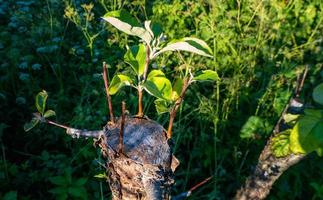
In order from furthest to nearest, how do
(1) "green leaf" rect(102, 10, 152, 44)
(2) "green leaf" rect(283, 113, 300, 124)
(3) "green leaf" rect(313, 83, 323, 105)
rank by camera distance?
(2) "green leaf" rect(283, 113, 300, 124), (3) "green leaf" rect(313, 83, 323, 105), (1) "green leaf" rect(102, 10, 152, 44)

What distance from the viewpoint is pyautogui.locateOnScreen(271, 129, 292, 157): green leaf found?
6.88ft

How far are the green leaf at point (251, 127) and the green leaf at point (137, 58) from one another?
1.49 meters

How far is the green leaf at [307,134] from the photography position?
1878 millimetres

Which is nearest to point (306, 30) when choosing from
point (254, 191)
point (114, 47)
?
point (114, 47)

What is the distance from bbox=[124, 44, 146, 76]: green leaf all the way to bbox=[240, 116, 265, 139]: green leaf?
149 cm

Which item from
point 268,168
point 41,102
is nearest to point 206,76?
point 41,102

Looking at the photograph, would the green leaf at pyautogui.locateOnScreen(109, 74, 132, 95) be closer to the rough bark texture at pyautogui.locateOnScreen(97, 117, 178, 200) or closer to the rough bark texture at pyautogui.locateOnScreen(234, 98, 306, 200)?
the rough bark texture at pyautogui.locateOnScreen(97, 117, 178, 200)

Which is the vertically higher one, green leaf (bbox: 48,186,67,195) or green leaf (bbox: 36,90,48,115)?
green leaf (bbox: 36,90,48,115)

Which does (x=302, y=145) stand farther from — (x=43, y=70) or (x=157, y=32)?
(x=43, y=70)

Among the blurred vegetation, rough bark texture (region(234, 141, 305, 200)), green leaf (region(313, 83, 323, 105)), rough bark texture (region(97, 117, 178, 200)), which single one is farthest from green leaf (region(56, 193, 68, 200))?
green leaf (region(313, 83, 323, 105))

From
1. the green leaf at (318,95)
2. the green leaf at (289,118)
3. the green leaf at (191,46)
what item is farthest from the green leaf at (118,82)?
the green leaf at (289,118)

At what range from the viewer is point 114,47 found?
11.1 feet

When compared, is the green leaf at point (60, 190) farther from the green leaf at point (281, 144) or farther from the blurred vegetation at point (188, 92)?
the green leaf at point (281, 144)

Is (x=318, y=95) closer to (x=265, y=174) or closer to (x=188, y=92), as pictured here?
→ (x=265, y=174)
